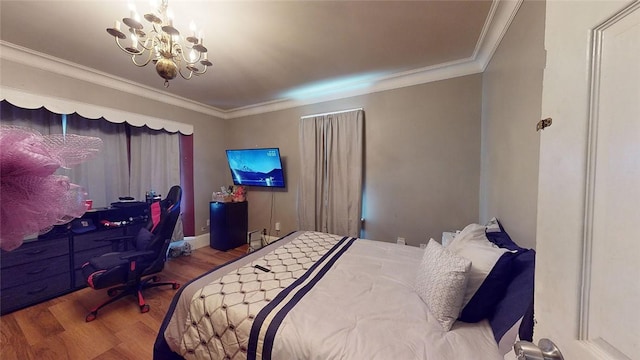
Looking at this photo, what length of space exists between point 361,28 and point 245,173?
287cm

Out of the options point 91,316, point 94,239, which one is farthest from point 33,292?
point 91,316

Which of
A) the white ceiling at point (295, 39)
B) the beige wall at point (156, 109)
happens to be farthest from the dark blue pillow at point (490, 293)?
the beige wall at point (156, 109)

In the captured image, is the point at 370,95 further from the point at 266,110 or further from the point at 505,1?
the point at 266,110

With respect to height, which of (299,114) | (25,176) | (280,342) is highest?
(299,114)

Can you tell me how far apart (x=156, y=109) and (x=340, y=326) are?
3.70m

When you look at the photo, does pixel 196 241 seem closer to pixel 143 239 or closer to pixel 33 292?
pixel 143 239

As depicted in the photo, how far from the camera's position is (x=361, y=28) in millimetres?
1818

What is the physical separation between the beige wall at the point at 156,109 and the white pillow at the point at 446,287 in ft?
12.3

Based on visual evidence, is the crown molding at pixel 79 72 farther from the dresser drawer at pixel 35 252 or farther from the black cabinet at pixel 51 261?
the dresser drawer at pixel 35 252

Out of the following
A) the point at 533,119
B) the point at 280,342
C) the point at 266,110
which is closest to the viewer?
the point at 280,342

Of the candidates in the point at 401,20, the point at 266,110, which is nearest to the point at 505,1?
the point at 401,20

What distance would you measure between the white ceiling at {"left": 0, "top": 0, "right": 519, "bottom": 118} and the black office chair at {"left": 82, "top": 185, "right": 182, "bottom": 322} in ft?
5.08

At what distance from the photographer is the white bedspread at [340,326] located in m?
0.92

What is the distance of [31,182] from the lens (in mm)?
368
